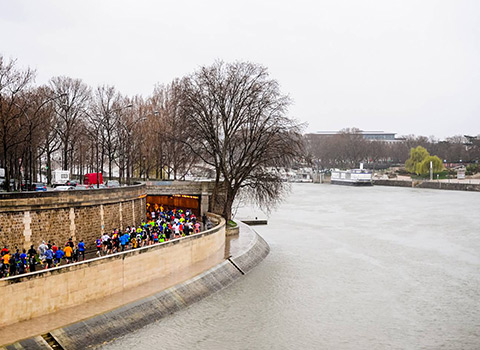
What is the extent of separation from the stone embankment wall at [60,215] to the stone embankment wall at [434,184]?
9212cm

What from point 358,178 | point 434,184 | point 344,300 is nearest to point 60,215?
point 344,300

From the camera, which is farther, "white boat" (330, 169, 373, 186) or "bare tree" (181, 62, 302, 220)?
"white boat" (330, 169, 373, 186)

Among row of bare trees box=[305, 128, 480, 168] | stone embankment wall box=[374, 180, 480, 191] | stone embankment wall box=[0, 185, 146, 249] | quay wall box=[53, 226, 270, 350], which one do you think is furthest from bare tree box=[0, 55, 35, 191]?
row of bare trees box=[305, 128, 480, 168]

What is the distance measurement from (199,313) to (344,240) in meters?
22.2

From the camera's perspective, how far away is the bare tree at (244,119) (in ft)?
121

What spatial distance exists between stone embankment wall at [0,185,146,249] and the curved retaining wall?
8.21 m

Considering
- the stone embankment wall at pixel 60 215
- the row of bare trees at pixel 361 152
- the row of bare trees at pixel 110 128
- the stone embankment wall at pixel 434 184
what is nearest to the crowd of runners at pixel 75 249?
the stone embankment wall at pixel 60 215

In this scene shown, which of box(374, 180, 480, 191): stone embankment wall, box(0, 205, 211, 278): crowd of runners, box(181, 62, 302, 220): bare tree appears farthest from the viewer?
box(374, 180, 480, 191): stone embankment wall

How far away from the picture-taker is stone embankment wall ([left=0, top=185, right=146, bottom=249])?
23547 mm

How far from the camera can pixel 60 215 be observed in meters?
26.1

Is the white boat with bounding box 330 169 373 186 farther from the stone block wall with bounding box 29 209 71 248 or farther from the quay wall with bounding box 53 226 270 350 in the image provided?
the stone block wall with bounding box 29 209 71 248

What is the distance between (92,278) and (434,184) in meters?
109

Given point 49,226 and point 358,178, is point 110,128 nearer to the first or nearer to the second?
point 49,226

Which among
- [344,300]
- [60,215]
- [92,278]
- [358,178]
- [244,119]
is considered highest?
[244,119]
